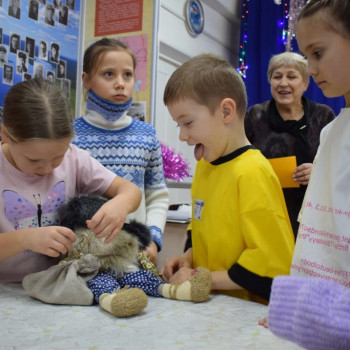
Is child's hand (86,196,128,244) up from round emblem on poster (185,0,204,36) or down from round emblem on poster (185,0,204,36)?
down

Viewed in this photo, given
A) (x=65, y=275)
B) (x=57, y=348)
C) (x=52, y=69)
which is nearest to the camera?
(x=57, y=348)

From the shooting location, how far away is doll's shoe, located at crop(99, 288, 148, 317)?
746 millimetres

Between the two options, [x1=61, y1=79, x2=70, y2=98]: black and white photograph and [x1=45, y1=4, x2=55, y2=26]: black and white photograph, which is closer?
[x1=45, y1=4, x2=55, y2=26]: black and white photograph

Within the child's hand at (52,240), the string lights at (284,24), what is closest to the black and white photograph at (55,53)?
the child's hand at (52,240)

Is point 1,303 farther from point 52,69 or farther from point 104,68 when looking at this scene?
point 52,69

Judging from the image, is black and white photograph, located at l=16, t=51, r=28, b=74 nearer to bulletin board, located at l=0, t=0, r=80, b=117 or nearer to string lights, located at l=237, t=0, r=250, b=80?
bulletin board, located at l=0, t=0, r=80, b=117

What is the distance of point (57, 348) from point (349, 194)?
486 millimetres

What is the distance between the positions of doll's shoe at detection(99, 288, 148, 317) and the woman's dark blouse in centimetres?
113

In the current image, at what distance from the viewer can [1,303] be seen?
0.83 meters

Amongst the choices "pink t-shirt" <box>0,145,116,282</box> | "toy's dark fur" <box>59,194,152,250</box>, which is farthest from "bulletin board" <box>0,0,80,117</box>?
"toy's dark fur" <box>59,194,152,250</box>

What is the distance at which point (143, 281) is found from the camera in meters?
0.93

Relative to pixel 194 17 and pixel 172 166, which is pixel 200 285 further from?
pixel 194 17

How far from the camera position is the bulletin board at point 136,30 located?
8.39 ft

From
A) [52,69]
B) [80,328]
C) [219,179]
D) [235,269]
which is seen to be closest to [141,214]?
[219,179]
